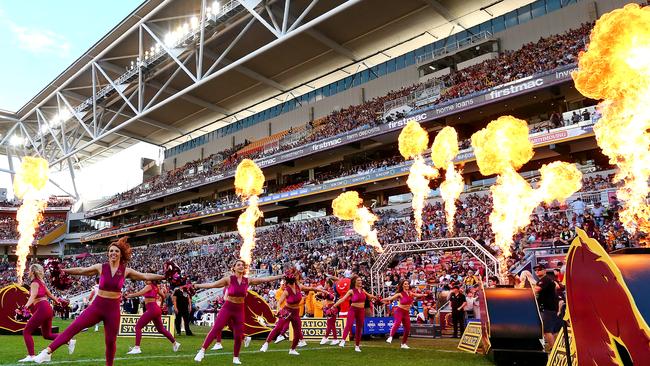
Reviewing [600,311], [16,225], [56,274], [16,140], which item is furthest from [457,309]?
[16,140]

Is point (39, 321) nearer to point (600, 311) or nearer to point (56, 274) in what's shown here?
point (56, 274)

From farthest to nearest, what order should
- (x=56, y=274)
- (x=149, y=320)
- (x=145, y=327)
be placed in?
(x=145, y=327) < (x=149, y=320) < (x=56, y=274)

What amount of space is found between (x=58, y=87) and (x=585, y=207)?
157 ft

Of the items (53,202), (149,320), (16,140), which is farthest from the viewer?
(53,202)

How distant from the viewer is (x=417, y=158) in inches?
1074

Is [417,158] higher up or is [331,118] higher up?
[331,118]

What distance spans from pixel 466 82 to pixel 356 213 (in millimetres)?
10502

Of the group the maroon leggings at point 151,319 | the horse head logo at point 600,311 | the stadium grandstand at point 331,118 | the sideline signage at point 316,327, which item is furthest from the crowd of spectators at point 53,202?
the horse head logo at point 600,311

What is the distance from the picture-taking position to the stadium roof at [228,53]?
3219cm

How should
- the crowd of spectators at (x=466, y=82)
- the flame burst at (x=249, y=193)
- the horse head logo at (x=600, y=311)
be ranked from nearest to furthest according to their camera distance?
the horse head logo at (x=600, y=311), the crowd of spectators at (x=466, y=82), the flame burst at (x=249, y=193)

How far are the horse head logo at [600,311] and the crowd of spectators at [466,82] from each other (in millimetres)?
22331

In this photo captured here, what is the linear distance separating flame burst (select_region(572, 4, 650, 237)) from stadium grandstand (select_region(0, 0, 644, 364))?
191 inches

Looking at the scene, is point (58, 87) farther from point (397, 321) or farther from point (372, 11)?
point (397, 321)

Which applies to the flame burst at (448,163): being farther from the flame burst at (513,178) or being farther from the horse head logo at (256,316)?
the horse head logo at (256,316)
